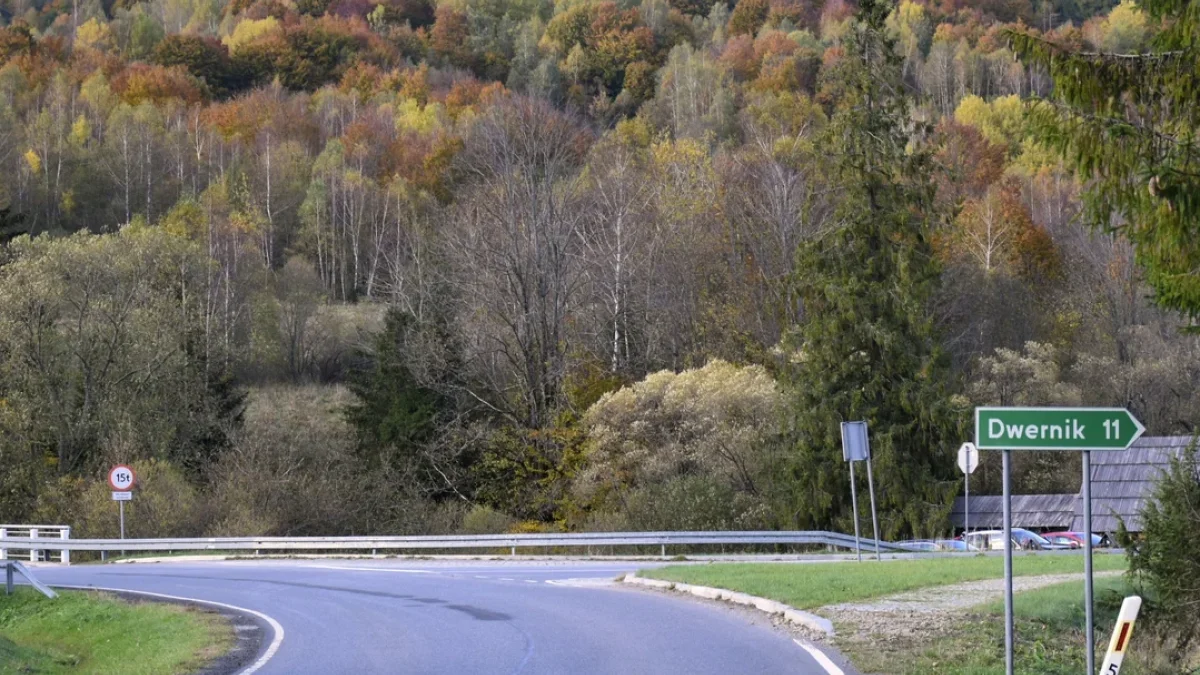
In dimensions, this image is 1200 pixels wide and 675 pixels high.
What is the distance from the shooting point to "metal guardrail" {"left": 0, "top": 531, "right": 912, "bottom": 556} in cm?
3281

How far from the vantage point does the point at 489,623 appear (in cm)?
→ 1855

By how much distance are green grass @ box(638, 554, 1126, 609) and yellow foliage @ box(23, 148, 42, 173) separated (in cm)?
8036

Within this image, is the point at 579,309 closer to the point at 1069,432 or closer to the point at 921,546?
the point at 921,546

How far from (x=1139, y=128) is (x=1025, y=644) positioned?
548 cm

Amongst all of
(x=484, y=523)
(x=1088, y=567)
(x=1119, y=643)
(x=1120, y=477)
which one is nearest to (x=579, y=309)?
(x=484, y=523)

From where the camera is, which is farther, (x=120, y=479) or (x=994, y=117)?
(x=994, y=117)

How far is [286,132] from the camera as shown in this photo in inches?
4358

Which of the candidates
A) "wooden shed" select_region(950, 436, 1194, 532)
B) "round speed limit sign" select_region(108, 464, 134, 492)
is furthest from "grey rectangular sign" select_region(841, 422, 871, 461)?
"round speed limit sign" select_region(108, 464, 134, 492)

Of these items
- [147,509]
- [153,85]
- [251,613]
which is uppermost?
[153,85]

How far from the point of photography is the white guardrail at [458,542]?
108 ft

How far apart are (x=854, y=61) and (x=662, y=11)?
9636 cm

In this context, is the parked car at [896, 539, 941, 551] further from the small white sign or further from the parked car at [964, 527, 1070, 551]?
the small white sign

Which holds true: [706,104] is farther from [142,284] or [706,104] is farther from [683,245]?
[142,284]

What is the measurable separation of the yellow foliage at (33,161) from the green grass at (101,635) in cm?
7358
